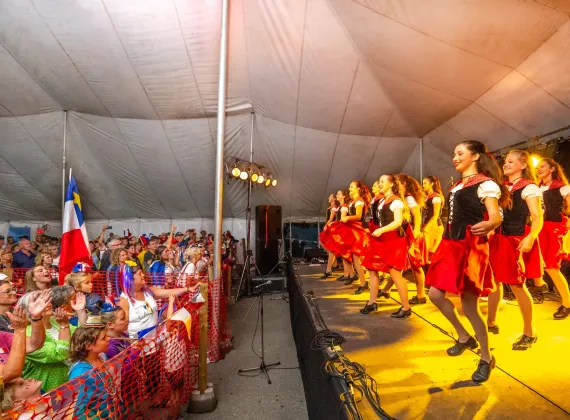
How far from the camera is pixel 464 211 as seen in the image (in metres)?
2.26

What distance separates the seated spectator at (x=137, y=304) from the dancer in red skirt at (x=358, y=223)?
3002 mm

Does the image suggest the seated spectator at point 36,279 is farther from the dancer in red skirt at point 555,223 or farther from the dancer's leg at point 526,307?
the dancer in red skirt at point 555,223

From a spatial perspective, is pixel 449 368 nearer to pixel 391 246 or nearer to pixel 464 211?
pixel 464 211

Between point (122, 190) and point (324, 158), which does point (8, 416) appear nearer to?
point (324, 158)

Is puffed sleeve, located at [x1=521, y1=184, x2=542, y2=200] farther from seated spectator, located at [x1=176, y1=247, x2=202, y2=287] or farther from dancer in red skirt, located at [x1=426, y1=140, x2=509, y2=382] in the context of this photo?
seated spectator, located at [x1=176, y1=247, x2=202, y2=287]

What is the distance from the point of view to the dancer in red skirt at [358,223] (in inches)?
207

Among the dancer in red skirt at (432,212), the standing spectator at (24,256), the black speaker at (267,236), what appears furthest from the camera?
the black speaker at (267,236)

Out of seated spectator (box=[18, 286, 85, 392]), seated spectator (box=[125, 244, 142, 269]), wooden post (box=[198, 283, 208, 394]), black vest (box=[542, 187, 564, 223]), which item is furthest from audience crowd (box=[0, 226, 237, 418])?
black vest (box=[542, 187, 564, 223])

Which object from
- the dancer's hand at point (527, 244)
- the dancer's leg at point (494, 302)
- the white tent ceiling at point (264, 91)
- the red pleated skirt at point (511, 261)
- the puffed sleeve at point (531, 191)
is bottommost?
the dancer's leg at point (494, 302)

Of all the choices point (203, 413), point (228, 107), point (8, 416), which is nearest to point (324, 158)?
point (228, 107)

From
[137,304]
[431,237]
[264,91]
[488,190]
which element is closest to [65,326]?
[137,304]

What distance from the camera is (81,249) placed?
4.35 metres

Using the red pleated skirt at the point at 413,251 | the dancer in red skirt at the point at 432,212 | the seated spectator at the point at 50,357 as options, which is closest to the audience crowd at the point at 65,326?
the seated spectator at the point at 50,357

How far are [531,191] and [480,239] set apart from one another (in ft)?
3.11
